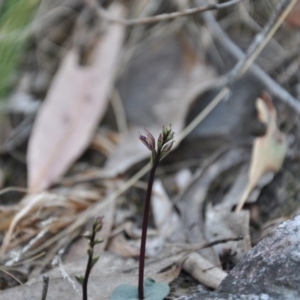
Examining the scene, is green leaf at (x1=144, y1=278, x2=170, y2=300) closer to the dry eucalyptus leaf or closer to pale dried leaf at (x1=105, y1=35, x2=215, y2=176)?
the dry eucalyptus leaf

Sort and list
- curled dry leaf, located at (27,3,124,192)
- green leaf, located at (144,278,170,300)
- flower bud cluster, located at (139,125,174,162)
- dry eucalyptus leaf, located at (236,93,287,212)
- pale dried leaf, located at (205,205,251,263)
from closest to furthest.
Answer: flower bud cluster, located at (139,125,174,162), green leaf, located at (144,278,170,300), pale dried leaf, located at (205,205,251,263), dry eucalyptus leaf, located at (236,93,287,212), curled dry leaf, located at (27,3,124,192)

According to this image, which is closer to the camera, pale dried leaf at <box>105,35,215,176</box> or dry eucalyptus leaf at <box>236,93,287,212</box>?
dry eucalyptus leaf at <box>236,93,287,212</box>

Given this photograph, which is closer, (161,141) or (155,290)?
(161,141)

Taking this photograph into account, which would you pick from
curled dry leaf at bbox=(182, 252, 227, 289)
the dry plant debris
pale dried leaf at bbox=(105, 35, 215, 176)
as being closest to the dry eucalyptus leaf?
the dry plant debris

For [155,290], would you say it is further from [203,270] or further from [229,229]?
[229,229]

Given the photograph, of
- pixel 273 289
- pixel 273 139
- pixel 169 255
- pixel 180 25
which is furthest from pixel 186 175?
pixel 273 289

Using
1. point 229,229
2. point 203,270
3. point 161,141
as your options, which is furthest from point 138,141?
point 161,141

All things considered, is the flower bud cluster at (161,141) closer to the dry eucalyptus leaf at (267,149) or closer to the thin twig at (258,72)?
the dry eucalyptus leaf at (267,149)

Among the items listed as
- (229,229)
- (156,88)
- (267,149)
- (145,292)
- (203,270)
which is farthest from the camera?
(156,88)
